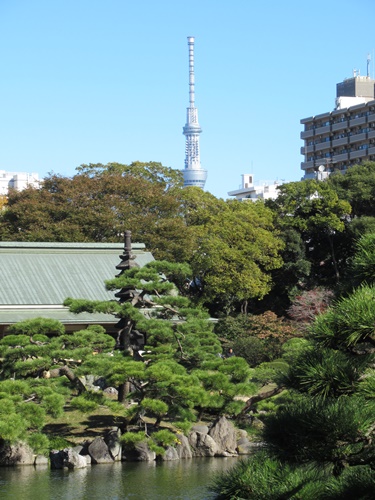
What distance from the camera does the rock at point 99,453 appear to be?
56.7 feet

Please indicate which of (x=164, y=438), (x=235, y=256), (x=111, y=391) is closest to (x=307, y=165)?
(x=235, y=256)

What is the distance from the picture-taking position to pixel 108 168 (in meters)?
38.8

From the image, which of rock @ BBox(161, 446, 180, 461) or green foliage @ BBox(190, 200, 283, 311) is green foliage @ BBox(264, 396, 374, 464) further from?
green foliage @ BBox(190, 200, 283, 311)

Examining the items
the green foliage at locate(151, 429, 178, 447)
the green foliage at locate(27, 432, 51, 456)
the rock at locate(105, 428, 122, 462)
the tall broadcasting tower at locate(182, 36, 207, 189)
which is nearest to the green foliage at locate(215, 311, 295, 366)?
the green foliage at locate(151, 429, 178, 447)

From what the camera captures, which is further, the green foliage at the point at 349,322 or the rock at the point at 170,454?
the rock at the point at 170,454

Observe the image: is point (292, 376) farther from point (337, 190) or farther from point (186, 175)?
point (186, 175)

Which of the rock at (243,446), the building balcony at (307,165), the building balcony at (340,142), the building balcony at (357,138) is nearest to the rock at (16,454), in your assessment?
the rock at (243,446)

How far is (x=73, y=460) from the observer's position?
16812mm

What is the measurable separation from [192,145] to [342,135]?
121 metres

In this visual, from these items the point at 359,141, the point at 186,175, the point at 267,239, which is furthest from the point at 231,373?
the point at 186,175

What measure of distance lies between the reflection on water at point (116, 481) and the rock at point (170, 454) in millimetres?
221

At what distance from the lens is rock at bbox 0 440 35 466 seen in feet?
55.6

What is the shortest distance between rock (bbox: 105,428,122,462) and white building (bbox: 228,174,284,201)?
73.4 meters

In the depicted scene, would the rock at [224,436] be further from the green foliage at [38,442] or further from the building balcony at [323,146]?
the building balcony at [323,146]
